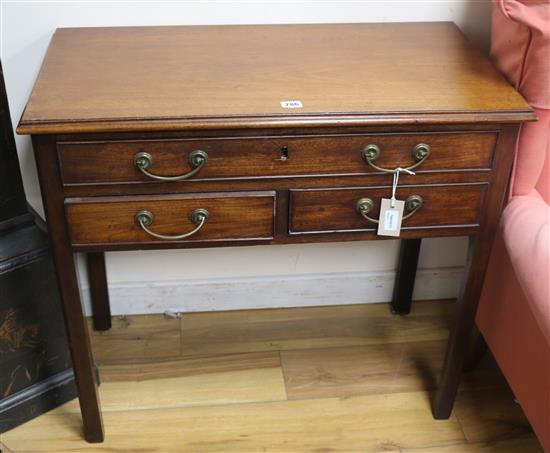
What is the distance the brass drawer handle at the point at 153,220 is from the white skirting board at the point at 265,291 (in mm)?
649

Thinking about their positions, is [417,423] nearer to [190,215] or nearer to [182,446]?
[182,446]

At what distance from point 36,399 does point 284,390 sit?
585 millimetres

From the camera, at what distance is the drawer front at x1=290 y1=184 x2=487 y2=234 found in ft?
4.33

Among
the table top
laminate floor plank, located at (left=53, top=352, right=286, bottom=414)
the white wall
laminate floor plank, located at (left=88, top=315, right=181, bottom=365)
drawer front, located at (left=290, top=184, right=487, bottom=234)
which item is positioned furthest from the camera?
laminate floor plank, located at (left=88, top=315, right=181, bottom=365)

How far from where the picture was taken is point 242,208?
51.6 inches

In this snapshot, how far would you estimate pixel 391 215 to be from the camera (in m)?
1.33

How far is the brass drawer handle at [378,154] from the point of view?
1.27 m

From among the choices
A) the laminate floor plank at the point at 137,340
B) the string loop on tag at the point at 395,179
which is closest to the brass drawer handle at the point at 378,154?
the string loop on tag at the point at 395,179

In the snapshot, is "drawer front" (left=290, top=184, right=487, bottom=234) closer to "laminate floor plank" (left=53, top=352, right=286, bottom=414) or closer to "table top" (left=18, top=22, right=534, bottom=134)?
"table top" (left=18, top=22, right=534, bottom=134)

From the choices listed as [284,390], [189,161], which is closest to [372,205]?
[189,161]

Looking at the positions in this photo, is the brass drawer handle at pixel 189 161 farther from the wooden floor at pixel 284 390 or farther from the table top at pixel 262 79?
the wooden floor at pixel 284 390

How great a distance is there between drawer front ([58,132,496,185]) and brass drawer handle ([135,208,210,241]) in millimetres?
66

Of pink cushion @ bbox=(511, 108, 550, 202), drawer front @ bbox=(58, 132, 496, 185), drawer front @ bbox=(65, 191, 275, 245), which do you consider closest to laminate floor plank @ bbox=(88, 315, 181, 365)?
drawer front @ bbox=(65, 191, 275, 245)

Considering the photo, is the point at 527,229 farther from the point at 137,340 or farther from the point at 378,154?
the point at 137,340
